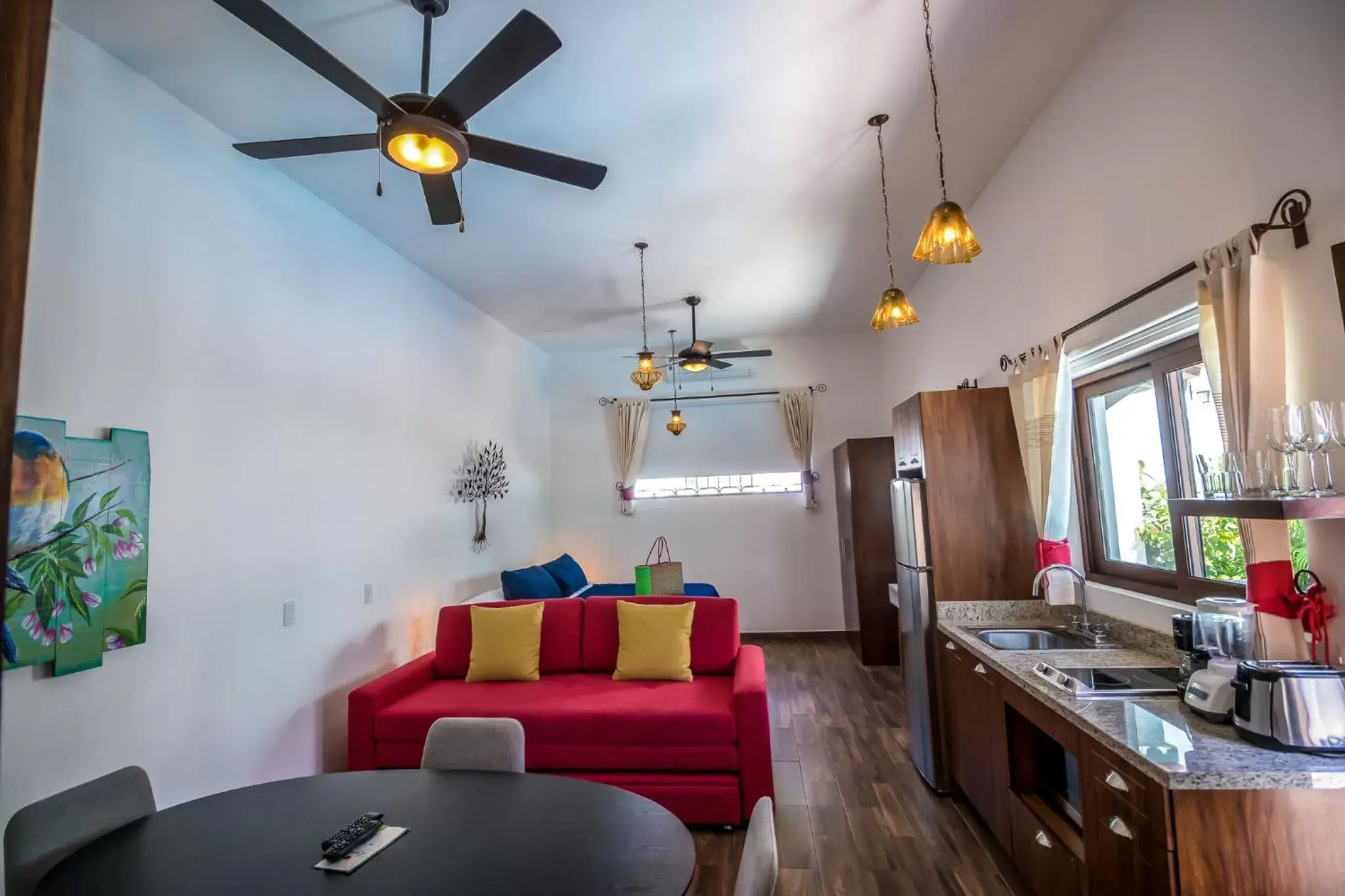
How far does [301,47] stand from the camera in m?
2.06

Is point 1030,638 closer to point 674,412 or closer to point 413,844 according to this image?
point 413,844

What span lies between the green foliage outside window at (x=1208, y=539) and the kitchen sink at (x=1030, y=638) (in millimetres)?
474

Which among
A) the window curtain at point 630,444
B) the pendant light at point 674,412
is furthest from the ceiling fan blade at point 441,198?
the window curtain at point 630,444

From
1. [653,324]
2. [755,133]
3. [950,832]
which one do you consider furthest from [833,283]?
[950,832]

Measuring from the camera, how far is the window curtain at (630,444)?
23.8 ft

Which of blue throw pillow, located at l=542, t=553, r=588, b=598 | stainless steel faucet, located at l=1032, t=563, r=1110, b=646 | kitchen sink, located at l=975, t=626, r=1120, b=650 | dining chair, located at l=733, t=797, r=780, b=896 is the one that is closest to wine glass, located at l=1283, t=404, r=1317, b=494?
stainless steel faucet, located at l=1032, t=563, r=1110, b=646

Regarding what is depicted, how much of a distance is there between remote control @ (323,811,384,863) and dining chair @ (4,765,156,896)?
0.63 meters

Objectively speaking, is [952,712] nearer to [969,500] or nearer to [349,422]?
[969,500]

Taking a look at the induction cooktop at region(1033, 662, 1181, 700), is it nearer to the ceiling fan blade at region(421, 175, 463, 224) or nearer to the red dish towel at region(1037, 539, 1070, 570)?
the red dish towel at region(1037, 539, 1070, 570)

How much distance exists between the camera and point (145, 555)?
2668mm

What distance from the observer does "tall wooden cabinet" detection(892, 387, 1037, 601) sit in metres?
3.47

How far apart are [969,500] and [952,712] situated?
1014 mm

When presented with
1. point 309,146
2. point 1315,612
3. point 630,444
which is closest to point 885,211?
point 1315,612

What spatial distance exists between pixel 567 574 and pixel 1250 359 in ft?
16.9
